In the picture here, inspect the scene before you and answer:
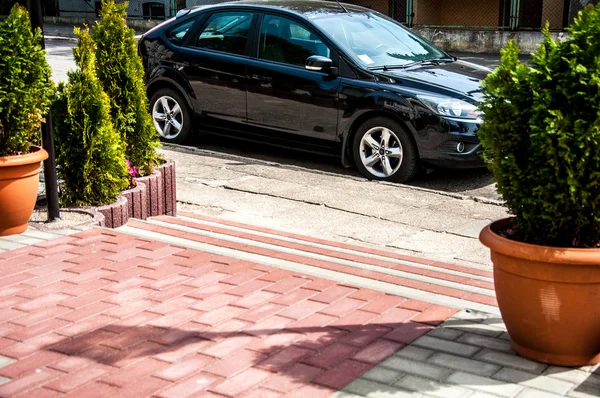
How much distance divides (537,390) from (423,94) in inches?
227

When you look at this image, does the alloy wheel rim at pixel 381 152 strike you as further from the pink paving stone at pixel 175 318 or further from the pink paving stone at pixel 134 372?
the pink paving stone at pixel 134 372

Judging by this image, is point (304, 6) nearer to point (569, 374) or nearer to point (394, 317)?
point (394, 317)

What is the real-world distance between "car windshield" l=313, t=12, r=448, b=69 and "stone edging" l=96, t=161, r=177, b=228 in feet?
9.93

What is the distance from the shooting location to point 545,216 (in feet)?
14.3

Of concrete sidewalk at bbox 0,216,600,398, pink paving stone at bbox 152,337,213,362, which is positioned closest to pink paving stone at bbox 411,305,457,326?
concrete sidewalk at bbox 0,216,600,398

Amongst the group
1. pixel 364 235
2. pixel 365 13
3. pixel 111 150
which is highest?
pixel 365 13

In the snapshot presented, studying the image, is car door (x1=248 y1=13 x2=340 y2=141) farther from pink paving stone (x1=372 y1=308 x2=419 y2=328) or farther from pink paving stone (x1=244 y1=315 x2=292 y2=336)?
pink paving stone (x1=244 y1=315 x2=292 y2=336)

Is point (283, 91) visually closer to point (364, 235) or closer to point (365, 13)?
point (365, 13)

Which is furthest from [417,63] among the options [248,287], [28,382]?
[28,382]

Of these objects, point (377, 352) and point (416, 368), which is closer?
point (416, 368)

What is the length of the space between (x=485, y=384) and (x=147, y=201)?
4.17 m

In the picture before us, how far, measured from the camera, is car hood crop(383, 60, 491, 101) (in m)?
9.71

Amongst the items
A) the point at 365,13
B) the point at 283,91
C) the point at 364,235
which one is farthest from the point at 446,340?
the point at 365,13

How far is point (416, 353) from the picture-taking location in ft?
15.1
